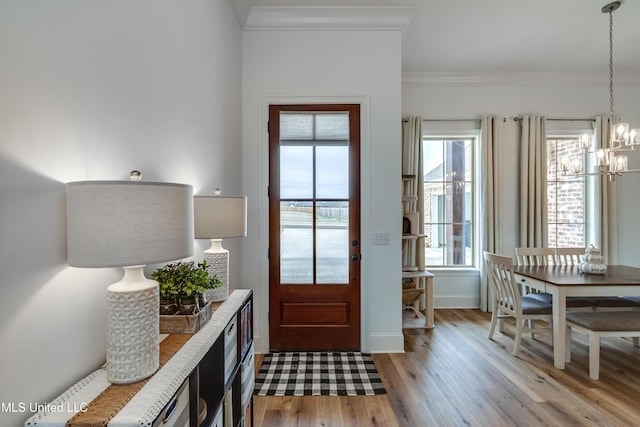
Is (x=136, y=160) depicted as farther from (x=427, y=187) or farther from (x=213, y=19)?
(x=427, y=187)

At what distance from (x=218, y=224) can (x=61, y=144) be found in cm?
77

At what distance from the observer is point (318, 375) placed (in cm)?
246

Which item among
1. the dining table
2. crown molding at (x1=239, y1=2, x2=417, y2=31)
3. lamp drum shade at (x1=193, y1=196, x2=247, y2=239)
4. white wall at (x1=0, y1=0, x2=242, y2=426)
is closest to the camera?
white wall at (x1=0, y1=0, x2=242, y2=426)

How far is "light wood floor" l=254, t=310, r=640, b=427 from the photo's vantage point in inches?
77.5

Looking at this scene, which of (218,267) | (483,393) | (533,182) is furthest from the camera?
(533,182)

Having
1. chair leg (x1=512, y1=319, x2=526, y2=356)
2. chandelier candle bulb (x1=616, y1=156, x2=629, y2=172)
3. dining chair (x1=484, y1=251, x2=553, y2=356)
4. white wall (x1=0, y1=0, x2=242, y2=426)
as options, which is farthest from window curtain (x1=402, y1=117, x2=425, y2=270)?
white wall (x1=0, y1=0, x2=242, y2=426)

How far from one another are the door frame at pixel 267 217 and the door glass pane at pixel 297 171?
0.53 feet

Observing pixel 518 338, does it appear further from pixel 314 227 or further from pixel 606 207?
pixel 606 207

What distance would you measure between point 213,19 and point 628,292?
3.90 meters

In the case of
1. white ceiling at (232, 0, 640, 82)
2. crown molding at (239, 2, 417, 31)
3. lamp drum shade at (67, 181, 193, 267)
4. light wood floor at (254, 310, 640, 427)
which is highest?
white ceiling at (232, 0, 640, 82)

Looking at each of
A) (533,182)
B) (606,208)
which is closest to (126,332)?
(533,182)

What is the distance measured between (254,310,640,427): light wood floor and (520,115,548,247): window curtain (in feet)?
4.70

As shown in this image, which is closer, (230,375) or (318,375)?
(230,375)

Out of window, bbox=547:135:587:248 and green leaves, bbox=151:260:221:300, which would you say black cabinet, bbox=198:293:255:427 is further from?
window, bbox=547:135:587:248
